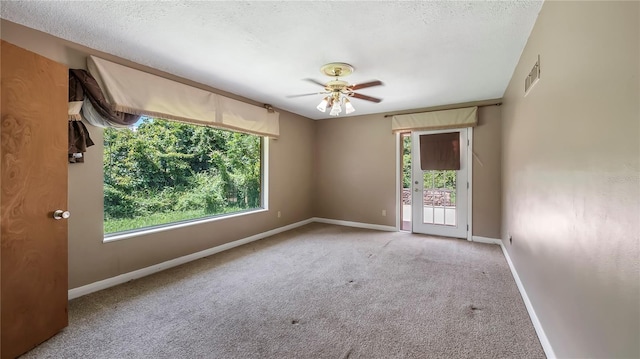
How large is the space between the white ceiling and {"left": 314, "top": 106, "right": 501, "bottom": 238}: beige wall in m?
1.25

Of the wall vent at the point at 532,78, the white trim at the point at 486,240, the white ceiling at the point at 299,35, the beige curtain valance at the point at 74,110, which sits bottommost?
the white trim at the point at 486,240

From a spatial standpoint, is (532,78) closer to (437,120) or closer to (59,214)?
(437,120)

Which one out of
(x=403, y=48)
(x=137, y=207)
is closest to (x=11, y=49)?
(x=137, y=207)

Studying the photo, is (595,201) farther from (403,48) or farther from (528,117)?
(403,48)

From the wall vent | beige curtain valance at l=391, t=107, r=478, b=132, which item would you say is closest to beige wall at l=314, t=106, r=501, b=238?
beige curtain valance at l=391, t=107, r=478, b=132

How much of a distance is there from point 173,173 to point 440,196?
14.0ft

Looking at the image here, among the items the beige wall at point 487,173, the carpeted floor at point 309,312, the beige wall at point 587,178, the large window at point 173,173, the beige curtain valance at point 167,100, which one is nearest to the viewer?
the beige wall at point 587,178

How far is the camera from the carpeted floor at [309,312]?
1.81 meters

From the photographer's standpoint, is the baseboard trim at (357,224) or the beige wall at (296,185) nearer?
the beige wall at (296,185)

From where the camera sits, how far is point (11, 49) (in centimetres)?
168

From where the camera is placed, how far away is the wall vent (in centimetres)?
201

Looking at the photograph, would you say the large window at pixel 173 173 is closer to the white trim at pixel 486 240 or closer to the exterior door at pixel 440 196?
the exterior door at pixel 440 196

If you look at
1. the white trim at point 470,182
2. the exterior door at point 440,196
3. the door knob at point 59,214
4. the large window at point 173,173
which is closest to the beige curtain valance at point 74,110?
the large window at point 173,173

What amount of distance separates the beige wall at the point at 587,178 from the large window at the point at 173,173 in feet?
12.2
